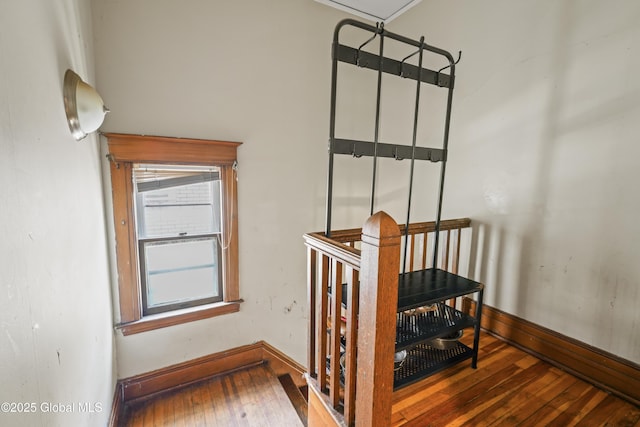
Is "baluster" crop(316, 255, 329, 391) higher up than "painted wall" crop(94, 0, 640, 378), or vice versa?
"painted wall" crop(94, 0, 640, 378)

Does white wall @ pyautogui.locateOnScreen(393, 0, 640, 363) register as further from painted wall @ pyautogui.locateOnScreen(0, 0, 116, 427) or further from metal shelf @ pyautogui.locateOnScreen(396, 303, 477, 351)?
painted wall @ pyautogui.locateOnScreen(0, 0, 116, 427)

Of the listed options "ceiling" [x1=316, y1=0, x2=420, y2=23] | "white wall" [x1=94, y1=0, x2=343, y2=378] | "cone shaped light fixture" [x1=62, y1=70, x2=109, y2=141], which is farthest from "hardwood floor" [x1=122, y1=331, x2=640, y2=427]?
"ceiling" [x1=316, y1=0, x2=420, y2=23]

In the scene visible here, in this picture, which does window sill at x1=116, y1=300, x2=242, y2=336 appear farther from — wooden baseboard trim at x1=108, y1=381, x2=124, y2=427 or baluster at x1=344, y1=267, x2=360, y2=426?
baluster at x1=344, y1=267, x2=360, y2=426

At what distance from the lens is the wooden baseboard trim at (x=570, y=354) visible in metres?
1.54

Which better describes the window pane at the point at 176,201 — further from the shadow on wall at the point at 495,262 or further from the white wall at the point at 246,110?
the shadow on wall at the point at 495,262

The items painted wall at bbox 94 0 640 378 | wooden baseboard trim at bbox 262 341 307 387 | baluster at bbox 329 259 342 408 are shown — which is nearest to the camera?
baluster at bbox 329 259 342 408

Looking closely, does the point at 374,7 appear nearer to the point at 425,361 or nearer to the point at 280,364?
the point at 425,361

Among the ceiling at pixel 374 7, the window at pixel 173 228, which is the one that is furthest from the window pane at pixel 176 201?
the ceiling at pixel 374 7

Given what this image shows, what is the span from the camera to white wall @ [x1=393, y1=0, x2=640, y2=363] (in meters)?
1.55

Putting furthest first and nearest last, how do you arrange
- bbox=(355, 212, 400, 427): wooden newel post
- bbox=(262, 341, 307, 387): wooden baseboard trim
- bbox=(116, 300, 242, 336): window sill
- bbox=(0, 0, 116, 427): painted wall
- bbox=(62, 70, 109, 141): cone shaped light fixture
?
bbox=(262, 341, 307, 387): wooden baseboard trim < bbox=(116, 300, 242, 336): window sill < bbox=(62, 70, 109, 141): cone shaped light fixture < bbox=(355, 212, 400, 427): wooden newel post < bbox=(0, 0, 116, 427): painted wall

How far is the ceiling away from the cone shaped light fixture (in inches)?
94.9

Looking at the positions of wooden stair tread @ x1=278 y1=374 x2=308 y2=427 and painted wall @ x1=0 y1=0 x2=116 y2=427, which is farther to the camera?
wooden stair tread @ x1=278 y1=374 x2=308 y2=427

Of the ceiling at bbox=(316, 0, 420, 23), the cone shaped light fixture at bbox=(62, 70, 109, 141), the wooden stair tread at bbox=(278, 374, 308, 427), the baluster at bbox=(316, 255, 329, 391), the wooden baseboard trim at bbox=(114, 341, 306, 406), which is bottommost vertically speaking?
the wooden stair tread at bbox=(278, 374, 308, 427)

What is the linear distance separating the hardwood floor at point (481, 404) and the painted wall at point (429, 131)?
11.7 inches
